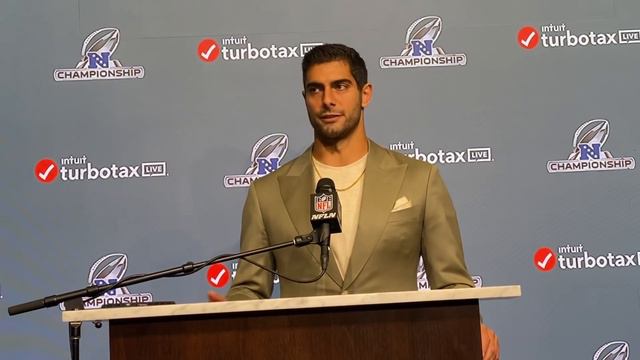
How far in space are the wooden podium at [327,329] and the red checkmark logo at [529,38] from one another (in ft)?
9.31

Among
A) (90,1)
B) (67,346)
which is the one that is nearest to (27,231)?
(67,346)

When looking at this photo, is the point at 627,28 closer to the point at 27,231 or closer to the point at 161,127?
the point at 161,127

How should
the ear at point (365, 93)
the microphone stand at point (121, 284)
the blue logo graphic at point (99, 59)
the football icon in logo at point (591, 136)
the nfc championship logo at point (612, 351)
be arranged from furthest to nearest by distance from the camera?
the blue logo graphic at point (99, 59) < the football icon in logo at point (591, 136) < the nfc championship logo at point (612, 351) < the ear at point (365, 93) < the microphone stand at point (121, 284)

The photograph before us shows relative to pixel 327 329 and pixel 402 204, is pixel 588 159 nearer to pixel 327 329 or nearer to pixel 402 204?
pixel 402 204

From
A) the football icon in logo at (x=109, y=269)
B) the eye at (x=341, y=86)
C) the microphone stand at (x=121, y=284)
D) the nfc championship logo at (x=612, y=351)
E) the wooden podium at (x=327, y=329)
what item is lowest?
the nfc championship logo at (x=612, y=351)

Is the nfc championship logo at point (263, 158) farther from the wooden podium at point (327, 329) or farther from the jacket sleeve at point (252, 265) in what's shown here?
the wooden podium at point (327, 329)

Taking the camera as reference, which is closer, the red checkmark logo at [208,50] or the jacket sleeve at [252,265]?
the jacket sleeve at [252,265]

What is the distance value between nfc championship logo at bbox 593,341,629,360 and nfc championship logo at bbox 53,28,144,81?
9.89 feet

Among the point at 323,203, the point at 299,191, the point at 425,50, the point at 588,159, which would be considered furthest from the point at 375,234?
the point at 588,159

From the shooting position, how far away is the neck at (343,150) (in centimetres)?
404

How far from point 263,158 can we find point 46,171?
1244 millimetres

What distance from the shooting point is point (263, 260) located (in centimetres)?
398

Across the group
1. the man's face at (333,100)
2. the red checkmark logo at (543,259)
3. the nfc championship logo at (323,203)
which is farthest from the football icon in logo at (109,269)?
the nfc championship logo at (323,203)

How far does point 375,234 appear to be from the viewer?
3.81 m
